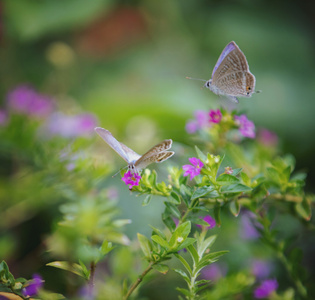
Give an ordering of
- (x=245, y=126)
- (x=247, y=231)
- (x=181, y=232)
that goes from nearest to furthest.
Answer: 1. (x=181, y=232)
2. (x=245, y=126)
3. (x=247, y=231)

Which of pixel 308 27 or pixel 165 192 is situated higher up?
pixel 165 192

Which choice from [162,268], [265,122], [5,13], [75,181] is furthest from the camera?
[265,122]

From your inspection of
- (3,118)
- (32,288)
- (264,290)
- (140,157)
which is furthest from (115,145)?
(3,118)

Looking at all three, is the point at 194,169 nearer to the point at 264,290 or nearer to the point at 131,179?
the point at 131,179

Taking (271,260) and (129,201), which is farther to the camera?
(129,201)

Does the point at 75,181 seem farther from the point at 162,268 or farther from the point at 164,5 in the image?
the point at 164,5

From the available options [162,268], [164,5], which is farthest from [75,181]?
[164,5]

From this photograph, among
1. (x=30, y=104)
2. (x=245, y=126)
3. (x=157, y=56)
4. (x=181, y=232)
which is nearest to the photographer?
(x=181, y=232)

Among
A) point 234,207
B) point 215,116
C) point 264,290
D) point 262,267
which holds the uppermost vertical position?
point 215,116
